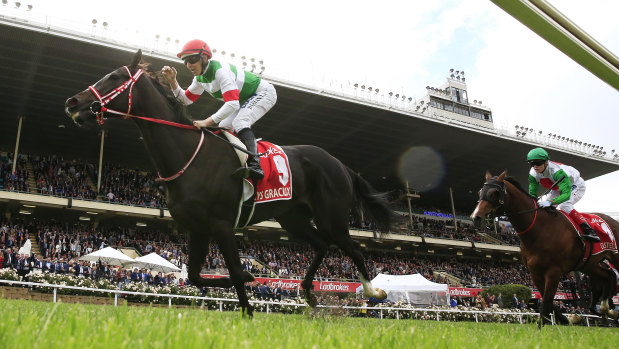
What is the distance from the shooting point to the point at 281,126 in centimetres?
3462

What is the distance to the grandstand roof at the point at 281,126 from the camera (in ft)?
83.1

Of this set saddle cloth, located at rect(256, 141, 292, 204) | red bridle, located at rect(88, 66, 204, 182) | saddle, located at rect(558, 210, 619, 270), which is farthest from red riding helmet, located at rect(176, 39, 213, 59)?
saddle, located at rect(558, 210, 619, 270)

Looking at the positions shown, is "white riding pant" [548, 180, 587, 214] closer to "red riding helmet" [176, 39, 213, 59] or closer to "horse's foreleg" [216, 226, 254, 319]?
"horse's foreleg" [216, 226, 254, 319]

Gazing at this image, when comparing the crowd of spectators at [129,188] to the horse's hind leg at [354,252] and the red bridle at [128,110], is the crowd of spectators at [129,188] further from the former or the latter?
the horse's hind leg at [354,252]

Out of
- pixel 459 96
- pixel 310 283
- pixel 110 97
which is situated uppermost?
pixel 459 96

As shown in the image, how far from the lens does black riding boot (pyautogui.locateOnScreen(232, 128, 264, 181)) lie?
4.82 m

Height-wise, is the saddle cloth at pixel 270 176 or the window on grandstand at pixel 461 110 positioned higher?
the window on grandstand at pixel 461 110

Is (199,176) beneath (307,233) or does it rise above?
above

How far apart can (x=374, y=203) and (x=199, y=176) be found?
2931 mm

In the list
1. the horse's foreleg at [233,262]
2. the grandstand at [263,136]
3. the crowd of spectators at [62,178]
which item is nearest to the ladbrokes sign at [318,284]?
the grandstand at [263,136]

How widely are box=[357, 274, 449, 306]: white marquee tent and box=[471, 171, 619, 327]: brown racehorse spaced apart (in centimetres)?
1826

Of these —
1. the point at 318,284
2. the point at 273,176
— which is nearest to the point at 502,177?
the point at 273,176

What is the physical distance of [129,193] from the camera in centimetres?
3453

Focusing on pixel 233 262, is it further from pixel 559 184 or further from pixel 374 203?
pixel 559 184
